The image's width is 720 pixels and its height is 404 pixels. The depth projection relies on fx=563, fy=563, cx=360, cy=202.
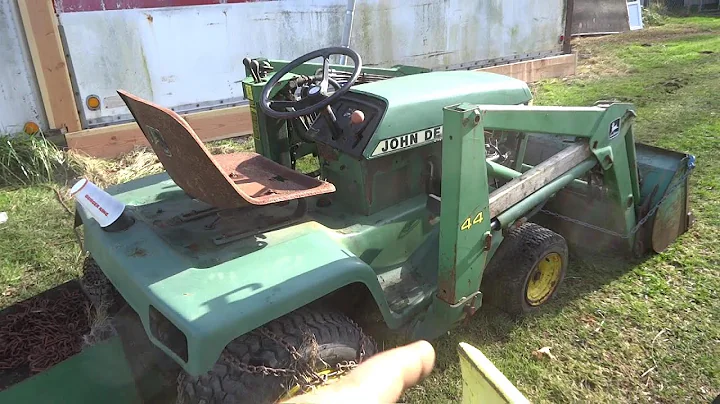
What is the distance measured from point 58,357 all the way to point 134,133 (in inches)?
119

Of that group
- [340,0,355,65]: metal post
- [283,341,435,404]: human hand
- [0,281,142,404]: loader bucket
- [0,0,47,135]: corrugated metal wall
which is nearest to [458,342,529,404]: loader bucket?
[283,341,435,404]: human hand

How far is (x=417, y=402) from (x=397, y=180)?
3.48ft

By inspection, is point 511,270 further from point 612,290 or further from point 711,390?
point 711,390

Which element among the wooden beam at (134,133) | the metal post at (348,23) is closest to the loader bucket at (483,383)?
the wooden beam at (134,133)

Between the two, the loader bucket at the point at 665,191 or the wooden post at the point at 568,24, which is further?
the wooden post at the point at 568,24

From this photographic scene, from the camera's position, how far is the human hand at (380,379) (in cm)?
121

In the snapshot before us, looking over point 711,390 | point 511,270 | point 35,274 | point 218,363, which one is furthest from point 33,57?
point 711,390

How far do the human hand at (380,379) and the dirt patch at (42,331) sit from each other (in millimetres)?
2095

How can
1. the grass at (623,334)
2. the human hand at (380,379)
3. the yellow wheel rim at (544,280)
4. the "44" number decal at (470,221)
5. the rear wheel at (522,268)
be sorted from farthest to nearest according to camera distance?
the yellow wheel rim at (544,280), the rear wheel at (522,268), the grass at (623,334), the "44" number decal at (470,221), the human hand at (380,379)

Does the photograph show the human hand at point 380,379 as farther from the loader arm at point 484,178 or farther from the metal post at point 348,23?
the metal post at point 348,23

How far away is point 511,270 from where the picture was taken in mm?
2912

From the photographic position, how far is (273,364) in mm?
2000

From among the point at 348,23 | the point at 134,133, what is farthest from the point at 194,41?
the point at 348,23

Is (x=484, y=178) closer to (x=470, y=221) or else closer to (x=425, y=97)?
(x=470, y=221)
